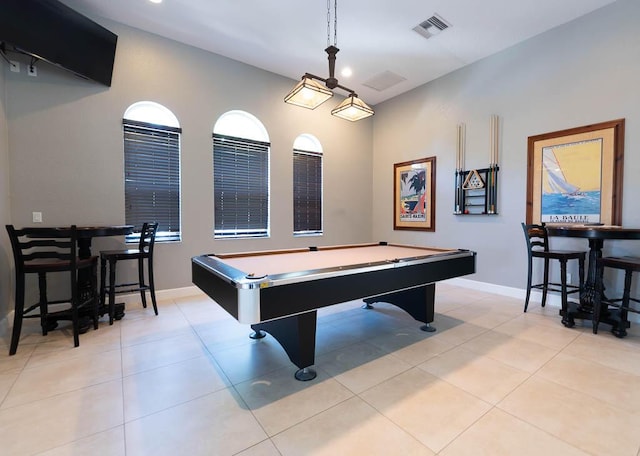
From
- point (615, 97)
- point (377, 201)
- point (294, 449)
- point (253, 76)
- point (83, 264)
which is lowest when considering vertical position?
point (294, 449)

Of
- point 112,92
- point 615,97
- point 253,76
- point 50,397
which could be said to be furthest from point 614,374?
point 112,92

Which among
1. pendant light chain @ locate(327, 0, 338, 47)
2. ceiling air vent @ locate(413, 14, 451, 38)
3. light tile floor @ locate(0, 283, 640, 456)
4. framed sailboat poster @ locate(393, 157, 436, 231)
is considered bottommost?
light tile floor @ locate(0, 283, 640, 456)

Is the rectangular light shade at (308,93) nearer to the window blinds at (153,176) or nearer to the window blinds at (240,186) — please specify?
the window blinds at (240,186)

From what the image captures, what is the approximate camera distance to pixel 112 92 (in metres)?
3.57

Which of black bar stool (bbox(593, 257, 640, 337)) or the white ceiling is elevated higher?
the white ceiling

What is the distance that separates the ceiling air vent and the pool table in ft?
9.28

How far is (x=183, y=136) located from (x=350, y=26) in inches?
103

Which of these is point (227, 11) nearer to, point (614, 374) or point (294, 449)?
point (294, 449)

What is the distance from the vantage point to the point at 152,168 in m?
3.88

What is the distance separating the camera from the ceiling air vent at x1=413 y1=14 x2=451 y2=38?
3.51m

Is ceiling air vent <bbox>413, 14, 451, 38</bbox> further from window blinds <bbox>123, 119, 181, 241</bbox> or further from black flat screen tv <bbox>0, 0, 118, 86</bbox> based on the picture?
black flat screen tv <bbox>0, 0, 118, 86</bbox>

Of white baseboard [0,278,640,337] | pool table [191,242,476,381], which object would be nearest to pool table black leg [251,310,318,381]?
pool table [191,242,476,381]

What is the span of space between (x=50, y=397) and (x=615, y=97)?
19.0ft

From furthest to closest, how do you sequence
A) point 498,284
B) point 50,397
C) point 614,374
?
point 498,284
point 614,374
point 50,397
